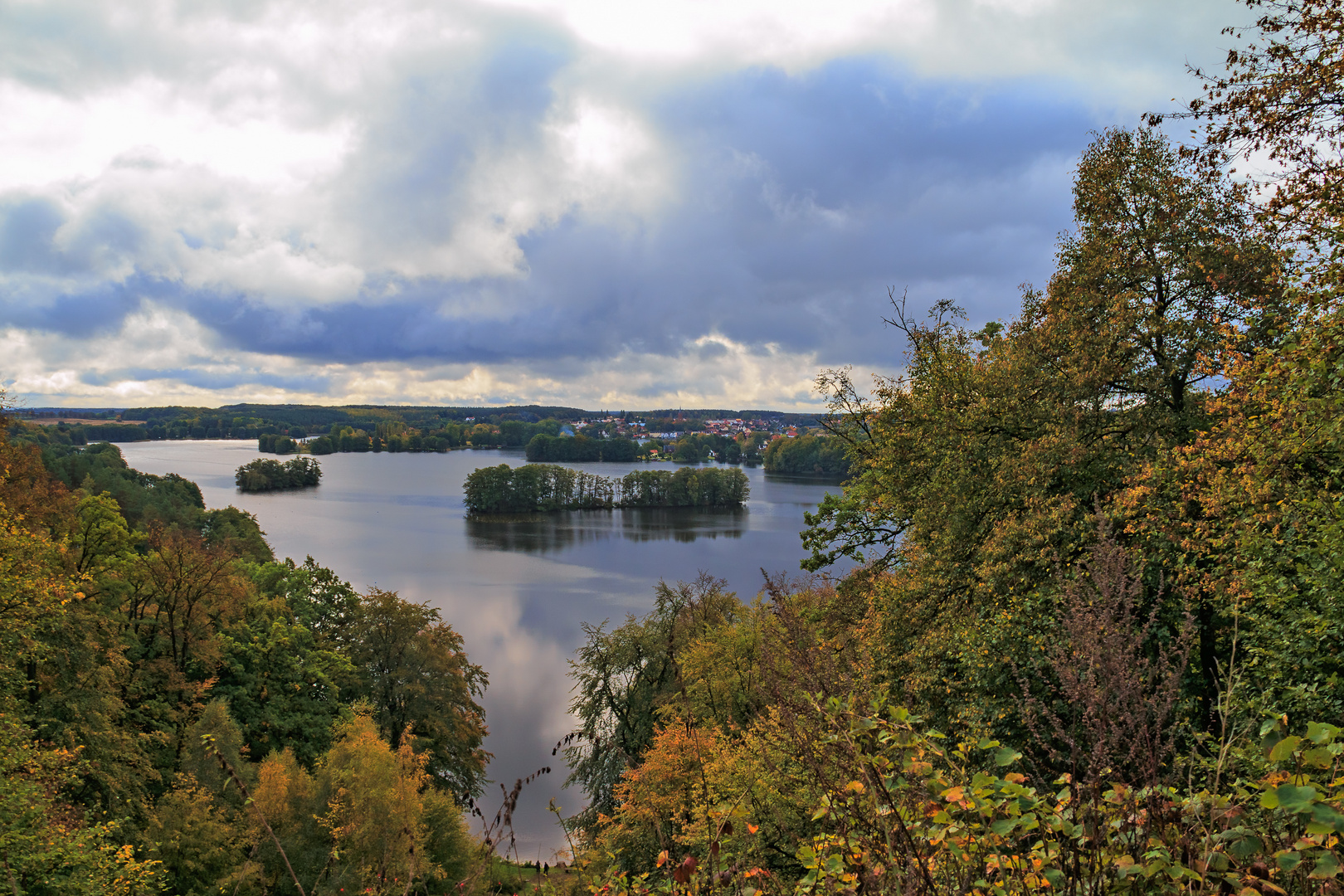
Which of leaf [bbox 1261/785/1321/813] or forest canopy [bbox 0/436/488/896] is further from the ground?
leaf [bbox 1261/785/1321/813]

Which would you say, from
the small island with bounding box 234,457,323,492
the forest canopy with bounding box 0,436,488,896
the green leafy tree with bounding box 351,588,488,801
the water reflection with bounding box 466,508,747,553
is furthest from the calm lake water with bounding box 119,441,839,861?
the forest canopy with bounding box 0,436,488,896

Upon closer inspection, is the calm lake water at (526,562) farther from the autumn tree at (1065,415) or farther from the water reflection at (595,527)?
the autumn tree at (1065,415)

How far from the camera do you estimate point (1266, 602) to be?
5199 millimetres

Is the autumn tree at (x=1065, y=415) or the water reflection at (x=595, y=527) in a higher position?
the autumn tree at (x=1065, y=415)

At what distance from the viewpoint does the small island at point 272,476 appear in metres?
82.2

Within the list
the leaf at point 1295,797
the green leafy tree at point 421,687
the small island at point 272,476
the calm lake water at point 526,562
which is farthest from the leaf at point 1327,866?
the small island at point 272,476

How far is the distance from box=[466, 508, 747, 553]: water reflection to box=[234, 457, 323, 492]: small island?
33.5 meters

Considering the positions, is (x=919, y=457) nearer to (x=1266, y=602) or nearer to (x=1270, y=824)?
(x=1266, y=602)

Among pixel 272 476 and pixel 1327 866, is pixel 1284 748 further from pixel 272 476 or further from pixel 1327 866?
pixel 272 476

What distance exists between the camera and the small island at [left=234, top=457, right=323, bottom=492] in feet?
270

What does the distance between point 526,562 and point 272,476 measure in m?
53.3

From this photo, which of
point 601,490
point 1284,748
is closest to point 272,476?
point 601,490

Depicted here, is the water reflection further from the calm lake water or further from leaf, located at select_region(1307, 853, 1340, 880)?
leaf, located at select_region(1307, 853, 1340, 880)

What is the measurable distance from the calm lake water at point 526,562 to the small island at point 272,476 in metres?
2.47
